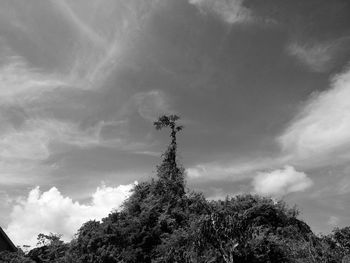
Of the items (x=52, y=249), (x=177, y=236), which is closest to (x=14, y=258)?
(x=52, y=249)

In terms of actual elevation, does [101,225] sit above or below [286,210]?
below

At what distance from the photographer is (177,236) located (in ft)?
86.4

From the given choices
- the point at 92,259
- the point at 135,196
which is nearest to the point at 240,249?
the point at 92,259

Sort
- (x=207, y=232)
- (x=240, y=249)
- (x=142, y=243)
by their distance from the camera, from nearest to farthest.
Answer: (x=207, y=232) → (x=240, y=249) → (x=142, y=243)

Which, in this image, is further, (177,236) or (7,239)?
(7,239)

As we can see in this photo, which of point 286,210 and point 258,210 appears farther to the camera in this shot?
point 286,210

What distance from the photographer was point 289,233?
3572 centimetres

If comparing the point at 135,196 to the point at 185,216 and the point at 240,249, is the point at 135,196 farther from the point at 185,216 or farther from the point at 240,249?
the point at 240,249

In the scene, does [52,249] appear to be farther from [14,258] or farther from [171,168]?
[171,168]

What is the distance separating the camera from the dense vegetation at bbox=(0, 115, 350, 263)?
21.5m

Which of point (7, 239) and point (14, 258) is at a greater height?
point (7, 239)

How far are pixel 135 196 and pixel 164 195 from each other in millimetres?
3042

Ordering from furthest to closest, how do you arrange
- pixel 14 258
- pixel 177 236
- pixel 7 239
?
pixel 7 239 < pixel 14 258 < pixel 177 236

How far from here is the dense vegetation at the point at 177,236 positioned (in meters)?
21.5
